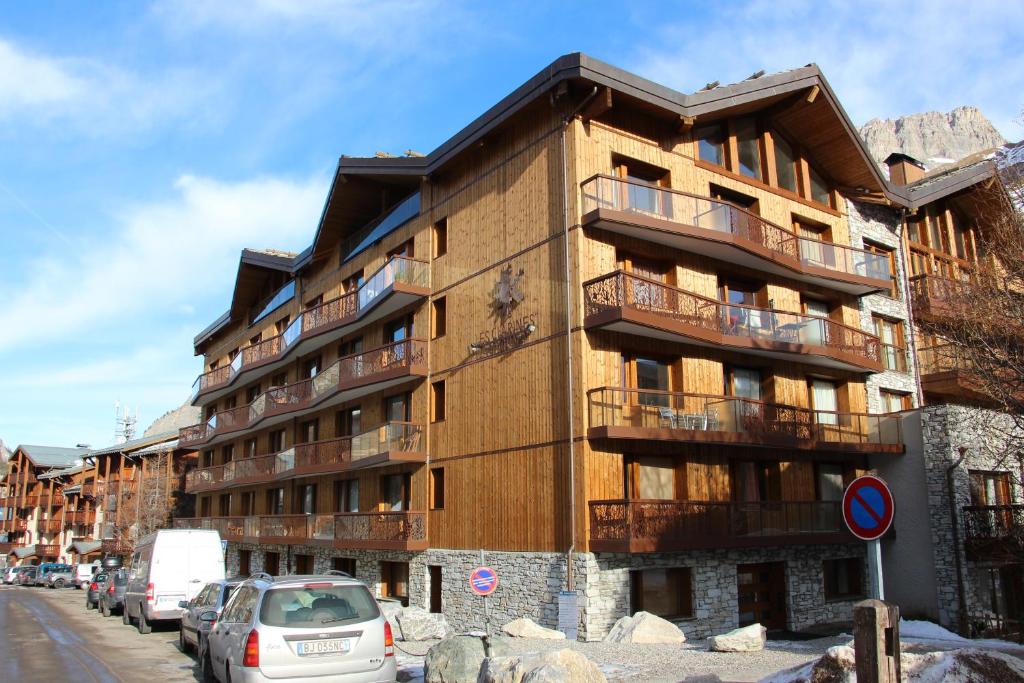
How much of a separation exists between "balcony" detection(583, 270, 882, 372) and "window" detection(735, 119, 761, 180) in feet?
15.8

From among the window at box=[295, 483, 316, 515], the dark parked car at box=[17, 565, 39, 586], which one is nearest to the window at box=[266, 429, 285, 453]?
the window at box=[295, 483, 316, 515]

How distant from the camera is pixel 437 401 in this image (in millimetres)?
24906

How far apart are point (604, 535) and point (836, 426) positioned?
31.6 ft

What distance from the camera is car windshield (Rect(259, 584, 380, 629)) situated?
9.82 m

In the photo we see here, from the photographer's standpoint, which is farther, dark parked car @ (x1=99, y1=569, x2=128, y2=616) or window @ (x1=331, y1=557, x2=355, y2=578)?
window @ (x1=331, y1=557, x2=355, y2=578)

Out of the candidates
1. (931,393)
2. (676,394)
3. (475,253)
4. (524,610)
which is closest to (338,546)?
(524,610)

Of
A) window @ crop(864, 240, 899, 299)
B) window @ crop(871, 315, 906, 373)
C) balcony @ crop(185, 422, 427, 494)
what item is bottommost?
balcony @ crop(185, 422, 427, 494)

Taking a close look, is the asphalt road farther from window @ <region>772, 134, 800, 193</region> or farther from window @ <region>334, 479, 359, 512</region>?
window @ <region>772, 134, 800, 193</region>

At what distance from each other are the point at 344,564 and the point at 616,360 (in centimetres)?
1465

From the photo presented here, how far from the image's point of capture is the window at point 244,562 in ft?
125

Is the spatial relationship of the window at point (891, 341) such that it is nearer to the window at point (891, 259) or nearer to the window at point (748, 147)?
the window at point (891, 259)

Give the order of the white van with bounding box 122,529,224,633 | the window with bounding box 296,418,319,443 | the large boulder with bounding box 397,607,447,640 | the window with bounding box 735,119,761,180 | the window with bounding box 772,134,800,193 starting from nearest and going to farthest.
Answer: the large boulder with bounding box 397,607,447,640 → the white van with bounding box 122,529,224,633 → the window with bounding box 735,119,761,180 → the window with bounding box 772,134,800,193 → the window with bounding box 296,418,319,443

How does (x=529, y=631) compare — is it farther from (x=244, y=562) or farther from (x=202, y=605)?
(x=244, y=562)

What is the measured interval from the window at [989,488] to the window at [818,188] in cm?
972
